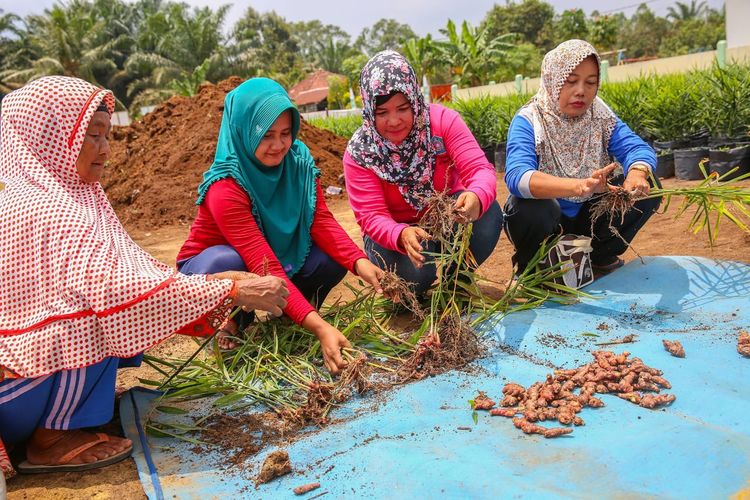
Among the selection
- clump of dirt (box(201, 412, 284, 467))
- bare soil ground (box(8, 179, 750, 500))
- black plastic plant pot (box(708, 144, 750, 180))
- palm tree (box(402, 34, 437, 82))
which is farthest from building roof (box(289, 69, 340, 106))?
clump of dirt (box(201, 412, 284, 467))

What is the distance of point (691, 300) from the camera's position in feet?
7.97

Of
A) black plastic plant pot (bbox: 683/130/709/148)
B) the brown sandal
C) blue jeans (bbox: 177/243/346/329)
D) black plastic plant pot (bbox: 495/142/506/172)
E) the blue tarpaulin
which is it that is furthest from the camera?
black plastic plant pot (bbox: 495/142/506/172)

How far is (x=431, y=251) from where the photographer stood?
8.76 ft

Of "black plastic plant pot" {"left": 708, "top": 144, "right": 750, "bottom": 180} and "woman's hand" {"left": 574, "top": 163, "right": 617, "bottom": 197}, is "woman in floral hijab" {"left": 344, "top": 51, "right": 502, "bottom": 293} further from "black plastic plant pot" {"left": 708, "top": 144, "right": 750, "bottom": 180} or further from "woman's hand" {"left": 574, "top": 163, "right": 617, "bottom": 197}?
"black plastic plant pot" {"left": 708, "top": 144, "right": 750, "bottom": 180}

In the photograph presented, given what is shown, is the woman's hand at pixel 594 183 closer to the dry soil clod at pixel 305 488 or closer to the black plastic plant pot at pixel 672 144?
the dry soil clod at pixel 305 488

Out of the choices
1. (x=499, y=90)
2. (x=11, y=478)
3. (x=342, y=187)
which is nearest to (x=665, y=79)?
(x=342, y=187)

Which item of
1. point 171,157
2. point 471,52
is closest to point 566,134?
point 171,157

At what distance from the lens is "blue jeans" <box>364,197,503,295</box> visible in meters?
2.65

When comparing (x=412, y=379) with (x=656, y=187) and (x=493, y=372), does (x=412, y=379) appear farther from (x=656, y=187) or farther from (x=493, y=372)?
(x=656, y=187)

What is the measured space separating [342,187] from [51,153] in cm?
716

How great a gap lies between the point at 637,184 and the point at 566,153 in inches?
16.4

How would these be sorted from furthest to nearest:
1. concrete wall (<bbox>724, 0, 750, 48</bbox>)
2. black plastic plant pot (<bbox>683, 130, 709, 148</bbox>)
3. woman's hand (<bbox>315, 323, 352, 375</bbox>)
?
1. concrete wall (<bbox>724, 0, 750, 48</bbox>)
2. black plastic plant pot (<bbox>683, 130, 709, 148</bbox>)
3. woman's hand (<bbox>315, 323, 352, 375</bbox>)

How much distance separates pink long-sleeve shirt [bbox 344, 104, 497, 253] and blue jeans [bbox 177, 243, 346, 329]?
0.24 meters

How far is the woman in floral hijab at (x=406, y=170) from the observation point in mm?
2477
